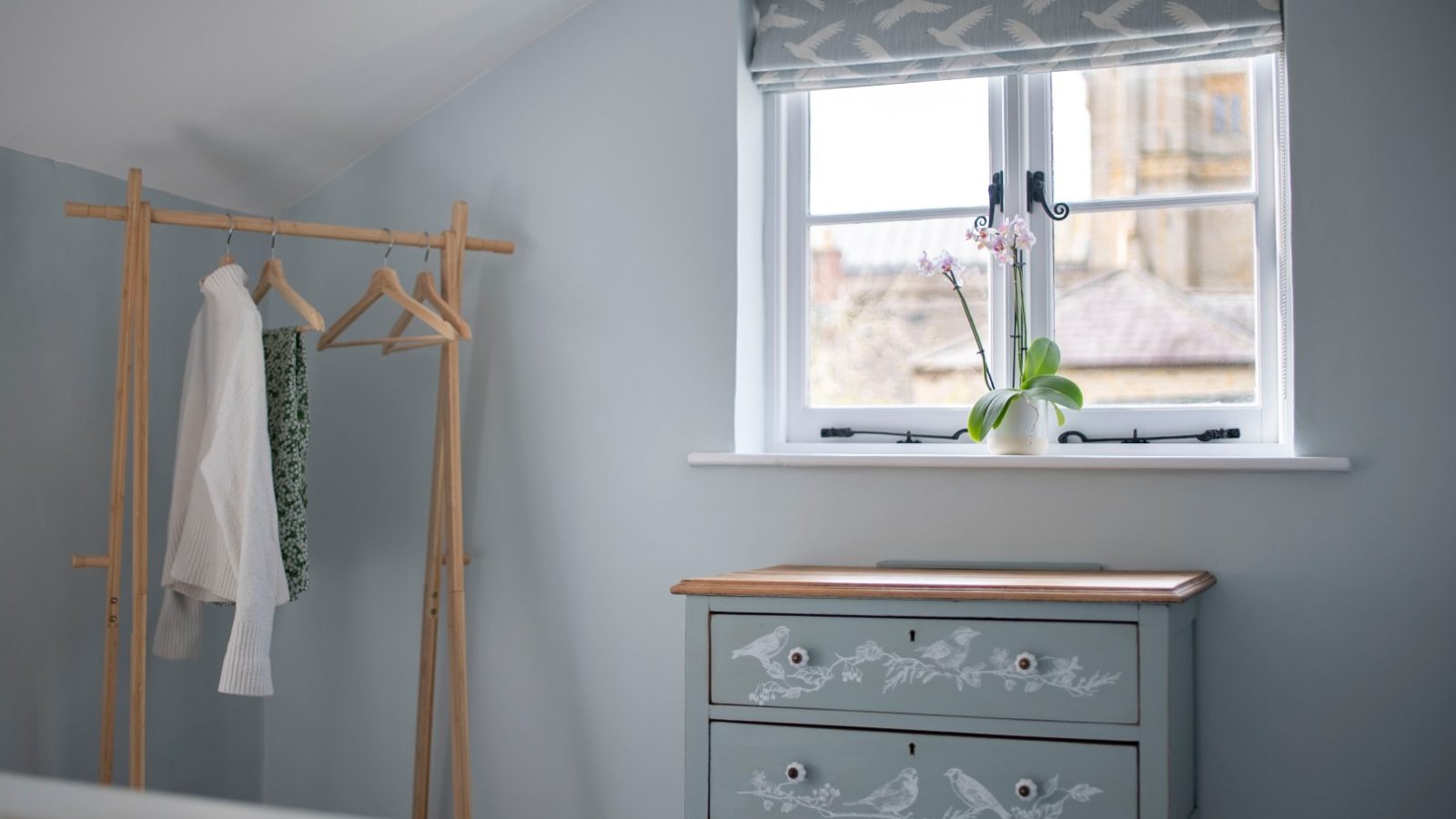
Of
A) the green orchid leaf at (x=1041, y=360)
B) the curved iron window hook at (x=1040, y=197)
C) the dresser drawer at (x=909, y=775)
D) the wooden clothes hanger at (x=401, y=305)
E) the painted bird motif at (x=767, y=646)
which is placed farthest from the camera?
the curved iron window hook at (x=1040, y=197)

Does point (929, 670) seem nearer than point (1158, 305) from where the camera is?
Yes

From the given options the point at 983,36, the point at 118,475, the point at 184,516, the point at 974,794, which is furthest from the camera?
the point at 983,36

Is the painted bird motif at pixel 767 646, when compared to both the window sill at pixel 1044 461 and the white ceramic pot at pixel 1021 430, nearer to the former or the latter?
the window sill at pixel 1044 461

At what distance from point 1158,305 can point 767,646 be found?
1.11 m

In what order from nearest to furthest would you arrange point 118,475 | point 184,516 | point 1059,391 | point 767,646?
1. point 767,646
2. point 118,475
3. point 184,516
4. point 1059,391

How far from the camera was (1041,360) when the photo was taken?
2301 millimetres

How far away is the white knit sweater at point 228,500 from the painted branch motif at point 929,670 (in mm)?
842

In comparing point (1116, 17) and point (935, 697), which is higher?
point (1116, 17)

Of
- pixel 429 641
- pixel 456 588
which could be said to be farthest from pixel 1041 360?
pixel 429 641

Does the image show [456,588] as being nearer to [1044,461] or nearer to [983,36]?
[1044,461]

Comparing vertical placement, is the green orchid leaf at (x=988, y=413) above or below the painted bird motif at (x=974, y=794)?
above

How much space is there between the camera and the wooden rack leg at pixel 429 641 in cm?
238

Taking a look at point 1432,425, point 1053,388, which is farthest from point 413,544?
point 1432,425

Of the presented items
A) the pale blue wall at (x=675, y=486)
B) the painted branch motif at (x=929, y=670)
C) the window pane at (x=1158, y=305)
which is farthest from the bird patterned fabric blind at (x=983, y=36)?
the painted branch motif at (x=929, y=670)
